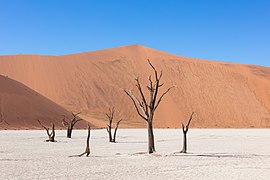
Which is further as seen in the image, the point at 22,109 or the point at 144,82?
the point at 144,82

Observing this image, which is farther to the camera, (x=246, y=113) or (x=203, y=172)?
(x=246, y=113)

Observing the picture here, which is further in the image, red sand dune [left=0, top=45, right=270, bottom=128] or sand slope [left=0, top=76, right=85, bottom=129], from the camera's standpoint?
red sand dune [left=0, top=45, right=270, bottom=128]

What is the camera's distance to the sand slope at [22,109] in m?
53.1

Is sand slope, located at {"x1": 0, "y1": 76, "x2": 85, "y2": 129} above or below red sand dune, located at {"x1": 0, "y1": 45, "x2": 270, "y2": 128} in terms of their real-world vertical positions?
below

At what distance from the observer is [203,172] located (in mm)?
11922

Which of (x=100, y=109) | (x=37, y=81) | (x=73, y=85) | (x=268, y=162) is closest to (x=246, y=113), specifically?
(x=100, y=109)

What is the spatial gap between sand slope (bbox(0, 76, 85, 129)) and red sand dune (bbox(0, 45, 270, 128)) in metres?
9.06

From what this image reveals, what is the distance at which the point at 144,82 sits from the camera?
276ft

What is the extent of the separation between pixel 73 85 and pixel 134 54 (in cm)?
2013

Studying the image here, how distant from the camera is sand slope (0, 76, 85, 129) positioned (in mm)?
53062

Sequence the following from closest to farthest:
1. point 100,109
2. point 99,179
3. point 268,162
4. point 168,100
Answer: point 99,179 < point 268,162 < point 100,109 < point 168,100

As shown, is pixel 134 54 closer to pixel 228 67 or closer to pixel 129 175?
pixel 228 67

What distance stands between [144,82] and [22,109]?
33.2 m

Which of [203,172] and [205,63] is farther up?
[205,63]
